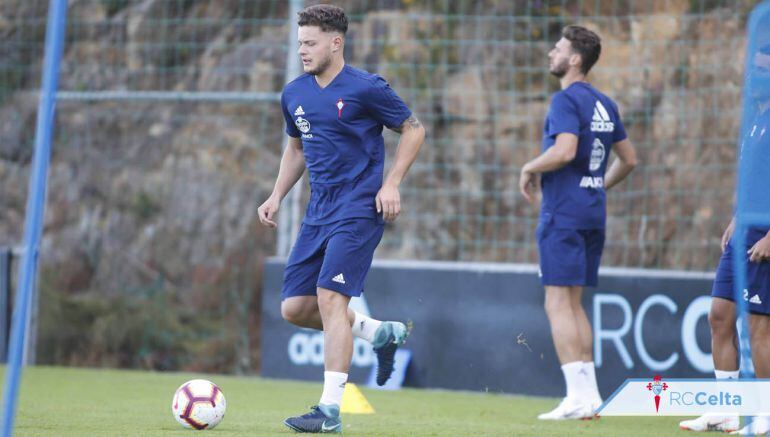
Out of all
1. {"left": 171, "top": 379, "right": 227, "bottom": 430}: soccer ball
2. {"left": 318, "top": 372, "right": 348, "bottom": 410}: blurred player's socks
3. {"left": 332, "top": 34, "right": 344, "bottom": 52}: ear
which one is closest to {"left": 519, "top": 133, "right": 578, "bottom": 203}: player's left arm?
{"left": 332, "top": 34, "right": 344, "bottom": 52}: ear

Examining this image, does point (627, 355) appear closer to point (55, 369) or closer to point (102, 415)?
point (102, 415)

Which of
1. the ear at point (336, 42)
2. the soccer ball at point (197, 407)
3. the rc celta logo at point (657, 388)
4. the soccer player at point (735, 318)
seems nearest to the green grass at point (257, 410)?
the soccer ball at point (197, 407)

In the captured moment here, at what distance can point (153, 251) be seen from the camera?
1315 cm

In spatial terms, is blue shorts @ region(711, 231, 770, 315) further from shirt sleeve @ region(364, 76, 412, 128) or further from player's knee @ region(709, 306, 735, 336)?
shirt sleeve @ region(364, 76, 412, 128)

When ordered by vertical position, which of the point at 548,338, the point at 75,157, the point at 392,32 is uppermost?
the point at 392,32

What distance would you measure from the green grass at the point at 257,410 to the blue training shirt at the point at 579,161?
47.6 inches

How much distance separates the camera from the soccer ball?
5.55 meters

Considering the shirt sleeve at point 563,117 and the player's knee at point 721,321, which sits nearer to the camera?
the player's knee at point 721,321

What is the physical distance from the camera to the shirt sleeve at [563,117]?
7.03m

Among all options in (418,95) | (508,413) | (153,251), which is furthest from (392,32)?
(508,413)

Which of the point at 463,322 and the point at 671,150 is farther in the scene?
the point at 671,150

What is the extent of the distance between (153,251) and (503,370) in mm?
5514

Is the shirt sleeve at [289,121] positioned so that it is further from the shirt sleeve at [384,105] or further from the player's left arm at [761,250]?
the player's left arm at [761,250]

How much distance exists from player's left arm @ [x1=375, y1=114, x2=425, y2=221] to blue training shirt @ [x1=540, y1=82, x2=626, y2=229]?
5.00 ft
